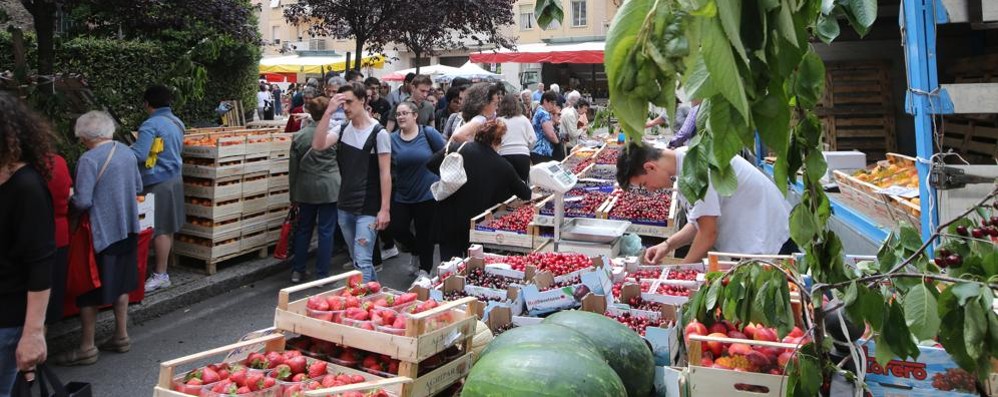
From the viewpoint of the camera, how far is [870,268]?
2643mm

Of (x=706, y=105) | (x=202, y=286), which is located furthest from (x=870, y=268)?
(x=202, y=286)

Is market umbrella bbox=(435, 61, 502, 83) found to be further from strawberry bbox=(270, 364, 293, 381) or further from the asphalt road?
strawberry bbox=(270, 364, 293, 381)

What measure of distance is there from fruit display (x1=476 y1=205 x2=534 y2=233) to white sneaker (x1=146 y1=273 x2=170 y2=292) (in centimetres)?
317

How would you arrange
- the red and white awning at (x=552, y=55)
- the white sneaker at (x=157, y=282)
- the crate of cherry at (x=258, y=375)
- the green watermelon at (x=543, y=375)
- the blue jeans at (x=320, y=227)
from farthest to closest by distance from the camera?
the red and white awning at (x=552, y=55)
the blue jeans at (x=320, y=227)
the white sneaker at (x=157, y=282)
the crate of cherry at (x=258, y=375)
the green watermelon at (x=543, y=375)

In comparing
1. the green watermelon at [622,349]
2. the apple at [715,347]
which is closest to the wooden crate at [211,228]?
the green watermelon at [622,349]

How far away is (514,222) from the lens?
6.54 m

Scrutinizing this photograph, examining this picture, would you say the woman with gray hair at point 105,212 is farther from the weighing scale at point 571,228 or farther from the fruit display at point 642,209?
the fruit display at point 642,209

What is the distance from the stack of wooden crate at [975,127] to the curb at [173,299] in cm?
719

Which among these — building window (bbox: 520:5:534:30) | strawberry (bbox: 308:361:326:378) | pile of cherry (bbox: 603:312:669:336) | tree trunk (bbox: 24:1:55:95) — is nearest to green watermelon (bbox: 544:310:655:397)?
pile of cherry (bbox: 603:312:669:336)

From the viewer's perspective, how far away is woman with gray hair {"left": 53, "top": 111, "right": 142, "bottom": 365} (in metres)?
5.30

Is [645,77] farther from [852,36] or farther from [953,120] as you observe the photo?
[852,36]

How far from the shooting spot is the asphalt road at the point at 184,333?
5.30 metres

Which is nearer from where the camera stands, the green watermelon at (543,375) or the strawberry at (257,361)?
the green watermelon at (543,375)

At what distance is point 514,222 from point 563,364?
4219mm
